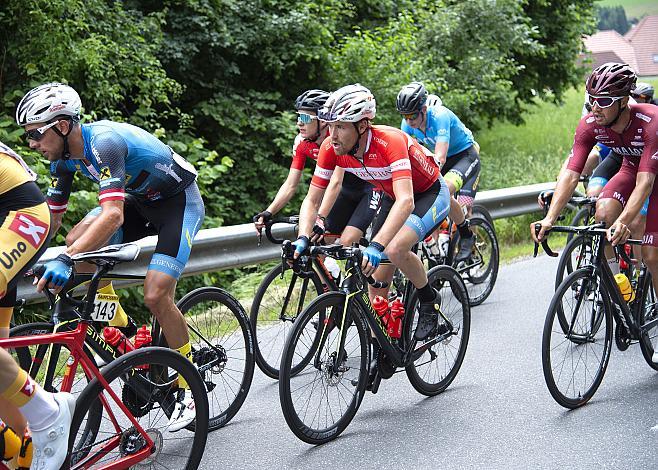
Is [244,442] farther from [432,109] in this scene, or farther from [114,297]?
[432,109]

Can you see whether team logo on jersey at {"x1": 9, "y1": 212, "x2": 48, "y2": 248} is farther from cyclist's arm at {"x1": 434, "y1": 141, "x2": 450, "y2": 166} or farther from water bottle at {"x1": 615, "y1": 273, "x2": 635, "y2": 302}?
cyclist's arm at {"x1": 434, "y1": 141, "x2": 450, "y2": 166}

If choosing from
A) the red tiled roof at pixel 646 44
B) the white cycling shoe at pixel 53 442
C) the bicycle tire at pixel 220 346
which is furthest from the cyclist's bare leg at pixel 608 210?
the red tiled roof at pixel 646 44

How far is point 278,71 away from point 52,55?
423 centimetres

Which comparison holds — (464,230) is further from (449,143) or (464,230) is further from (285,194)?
(285,194)

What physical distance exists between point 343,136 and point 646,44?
2527 cm

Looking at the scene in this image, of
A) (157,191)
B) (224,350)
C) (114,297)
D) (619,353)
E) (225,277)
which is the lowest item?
(225,277)

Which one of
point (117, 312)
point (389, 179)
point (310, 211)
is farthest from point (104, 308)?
point (389, 179)

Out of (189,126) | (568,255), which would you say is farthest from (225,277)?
(568,255)

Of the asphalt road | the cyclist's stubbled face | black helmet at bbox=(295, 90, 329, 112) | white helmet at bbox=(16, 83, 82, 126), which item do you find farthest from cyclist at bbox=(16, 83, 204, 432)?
black helmet at bbox=(295, 90, 329, 112)

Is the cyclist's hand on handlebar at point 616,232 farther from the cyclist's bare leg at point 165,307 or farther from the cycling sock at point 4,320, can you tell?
the cycling sock at point 4,320

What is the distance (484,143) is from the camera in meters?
23.9

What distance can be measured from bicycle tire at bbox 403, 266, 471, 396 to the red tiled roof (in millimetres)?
21042

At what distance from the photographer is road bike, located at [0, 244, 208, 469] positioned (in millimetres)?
4477

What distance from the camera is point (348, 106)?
6.03 meters
